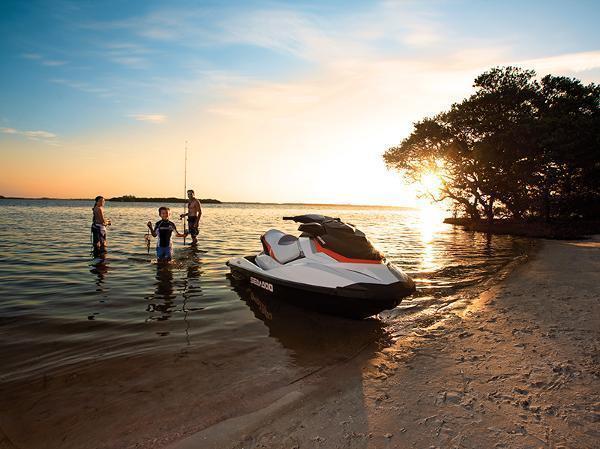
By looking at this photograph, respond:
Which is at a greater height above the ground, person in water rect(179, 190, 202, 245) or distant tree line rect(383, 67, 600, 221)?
distant tree line rect(383, 67, 600, 221)

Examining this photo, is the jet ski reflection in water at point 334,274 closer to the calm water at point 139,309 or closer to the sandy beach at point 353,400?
the calm water at point 139,309

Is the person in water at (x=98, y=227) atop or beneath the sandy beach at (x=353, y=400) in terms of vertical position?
atop

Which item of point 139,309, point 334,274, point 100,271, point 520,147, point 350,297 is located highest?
point 520,147

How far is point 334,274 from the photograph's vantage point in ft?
20.7

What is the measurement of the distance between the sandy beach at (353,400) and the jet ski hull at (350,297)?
2.24 ft

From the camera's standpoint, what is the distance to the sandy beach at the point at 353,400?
323 cm

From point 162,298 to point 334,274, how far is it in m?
4.31

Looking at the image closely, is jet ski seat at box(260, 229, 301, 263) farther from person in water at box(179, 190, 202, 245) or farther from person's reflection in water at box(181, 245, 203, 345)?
person in water at box(179, 190, 202, 245)

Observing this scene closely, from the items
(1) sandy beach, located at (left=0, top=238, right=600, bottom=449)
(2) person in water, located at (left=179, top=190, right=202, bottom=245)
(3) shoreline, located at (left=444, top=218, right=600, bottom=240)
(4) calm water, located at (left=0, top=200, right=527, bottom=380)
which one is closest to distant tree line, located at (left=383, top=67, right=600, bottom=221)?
(3) shoreline, located at (left=444, top=218, right=600, bottom=240)

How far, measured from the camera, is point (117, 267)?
38.6 feet

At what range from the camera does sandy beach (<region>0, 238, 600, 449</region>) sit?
323 cm

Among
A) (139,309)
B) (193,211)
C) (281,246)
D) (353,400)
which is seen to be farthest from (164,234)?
(353,400)

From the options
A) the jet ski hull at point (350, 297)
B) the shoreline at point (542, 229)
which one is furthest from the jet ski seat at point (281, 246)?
the shoreline at point (542, 229)

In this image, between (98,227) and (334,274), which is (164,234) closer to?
(98,227)
